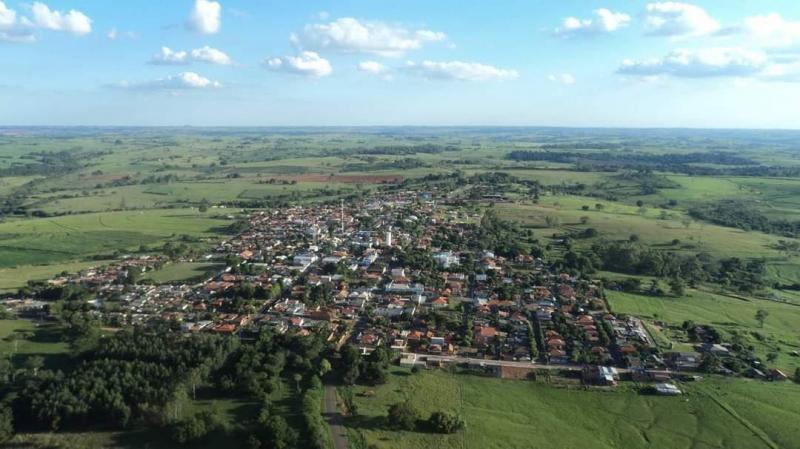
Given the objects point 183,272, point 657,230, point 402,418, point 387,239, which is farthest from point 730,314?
point 183,272

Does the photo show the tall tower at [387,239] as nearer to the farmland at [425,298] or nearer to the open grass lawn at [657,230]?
the farmland at [425,298]

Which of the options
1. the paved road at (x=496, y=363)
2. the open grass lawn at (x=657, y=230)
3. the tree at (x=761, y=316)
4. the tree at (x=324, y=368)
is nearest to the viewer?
the tree at (x=324, y=368)

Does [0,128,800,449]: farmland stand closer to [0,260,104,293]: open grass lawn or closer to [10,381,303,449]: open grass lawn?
[10,381,303,449]: open grass lawn

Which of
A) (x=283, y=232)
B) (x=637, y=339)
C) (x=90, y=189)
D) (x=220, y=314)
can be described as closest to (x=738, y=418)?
(x=637, y=339)

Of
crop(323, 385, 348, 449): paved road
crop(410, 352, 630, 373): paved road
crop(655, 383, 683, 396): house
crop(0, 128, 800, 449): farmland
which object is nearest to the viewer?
crop(323, 385, 348, 449): paved road

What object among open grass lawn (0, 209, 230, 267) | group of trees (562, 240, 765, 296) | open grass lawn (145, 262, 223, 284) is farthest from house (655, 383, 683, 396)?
open grass lawn (0, 209, 230, 267)

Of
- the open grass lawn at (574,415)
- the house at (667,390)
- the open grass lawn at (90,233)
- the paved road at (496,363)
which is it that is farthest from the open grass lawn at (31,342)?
the house at (667,390)
